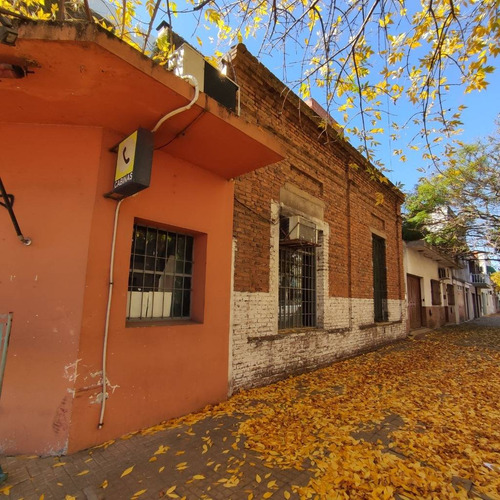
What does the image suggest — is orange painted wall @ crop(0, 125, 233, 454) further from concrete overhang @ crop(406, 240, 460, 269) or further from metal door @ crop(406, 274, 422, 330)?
concrete overhang @ crop(406, 240, 460, 269)

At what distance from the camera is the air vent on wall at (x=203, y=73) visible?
386cm

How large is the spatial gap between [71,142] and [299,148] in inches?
183

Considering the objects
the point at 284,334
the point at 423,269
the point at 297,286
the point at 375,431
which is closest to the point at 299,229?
the point at 297,286

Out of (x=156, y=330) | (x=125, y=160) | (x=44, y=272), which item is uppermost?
(x=125, y=160)

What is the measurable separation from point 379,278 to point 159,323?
8.87 m

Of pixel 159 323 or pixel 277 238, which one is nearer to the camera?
pixel 159 323

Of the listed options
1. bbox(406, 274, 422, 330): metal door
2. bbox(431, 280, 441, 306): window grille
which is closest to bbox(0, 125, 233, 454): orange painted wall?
bbox(406, 274, 422, 330): metal door

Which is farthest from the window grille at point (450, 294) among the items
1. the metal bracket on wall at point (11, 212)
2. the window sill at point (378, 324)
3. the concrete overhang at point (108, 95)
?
the metal bracket on wall at point (11, 212)

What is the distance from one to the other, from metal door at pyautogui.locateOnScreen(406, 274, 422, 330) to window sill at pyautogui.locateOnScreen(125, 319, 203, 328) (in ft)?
39.1

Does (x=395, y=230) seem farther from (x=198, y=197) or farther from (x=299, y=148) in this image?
(x=198, y=197)

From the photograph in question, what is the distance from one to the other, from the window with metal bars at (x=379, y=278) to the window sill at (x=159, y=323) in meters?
7.78

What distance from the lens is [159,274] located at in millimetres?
4102

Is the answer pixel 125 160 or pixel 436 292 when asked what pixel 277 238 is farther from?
pixel 436 292

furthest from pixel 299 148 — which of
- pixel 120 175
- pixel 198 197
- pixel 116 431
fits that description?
pixel 116 431
